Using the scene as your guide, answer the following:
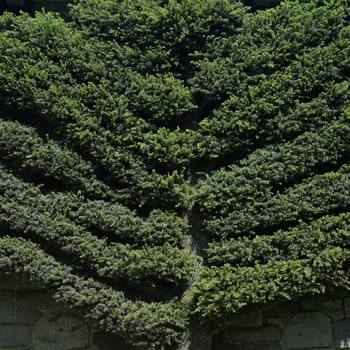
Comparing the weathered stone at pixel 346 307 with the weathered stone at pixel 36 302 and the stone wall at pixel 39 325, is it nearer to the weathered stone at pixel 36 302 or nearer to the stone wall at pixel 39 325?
the stone wall at pixel 39 325

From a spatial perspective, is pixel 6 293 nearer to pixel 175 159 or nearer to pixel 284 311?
pixel 175 159

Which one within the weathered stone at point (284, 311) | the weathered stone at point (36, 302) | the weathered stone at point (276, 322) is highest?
the weathered stone at point (36, 302)

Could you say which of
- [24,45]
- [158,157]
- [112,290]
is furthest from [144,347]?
[24,45]

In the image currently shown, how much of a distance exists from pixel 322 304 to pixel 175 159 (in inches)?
56.4

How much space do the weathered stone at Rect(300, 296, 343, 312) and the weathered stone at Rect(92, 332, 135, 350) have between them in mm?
1249

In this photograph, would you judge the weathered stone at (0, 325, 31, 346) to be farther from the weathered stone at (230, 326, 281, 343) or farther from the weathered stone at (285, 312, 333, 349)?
the weathered stone at (285, 312, 333, 349)

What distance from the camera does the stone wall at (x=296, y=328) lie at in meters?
3.55

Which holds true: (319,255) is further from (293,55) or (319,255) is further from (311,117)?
(293,55)

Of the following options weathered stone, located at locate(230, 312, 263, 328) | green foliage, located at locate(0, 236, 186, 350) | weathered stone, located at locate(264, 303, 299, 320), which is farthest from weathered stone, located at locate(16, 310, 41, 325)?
weathered stone, located at locate(264, 303, 299, 320)

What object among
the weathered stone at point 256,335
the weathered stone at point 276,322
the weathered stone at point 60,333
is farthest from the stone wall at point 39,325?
the weathered stone at point 276,322

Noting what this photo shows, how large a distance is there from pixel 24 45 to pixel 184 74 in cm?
115

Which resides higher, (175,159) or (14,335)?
(175,159)

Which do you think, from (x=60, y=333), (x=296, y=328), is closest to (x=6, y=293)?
(x=60, y=333)

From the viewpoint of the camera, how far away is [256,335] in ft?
11.7
